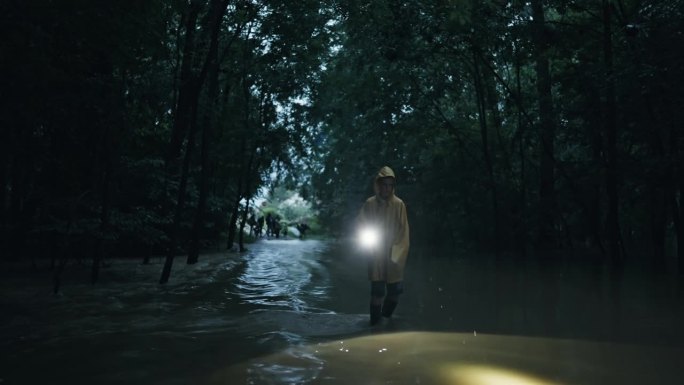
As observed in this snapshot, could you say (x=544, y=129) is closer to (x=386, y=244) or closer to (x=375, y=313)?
(x=386, y=244)

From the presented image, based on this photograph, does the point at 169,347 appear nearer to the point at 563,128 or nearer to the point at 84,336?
the point at 84,336

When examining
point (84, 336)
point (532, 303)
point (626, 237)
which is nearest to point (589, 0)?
point (532, 303)

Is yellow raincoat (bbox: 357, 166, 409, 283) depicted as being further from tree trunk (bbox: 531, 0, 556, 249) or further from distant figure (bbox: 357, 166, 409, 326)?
tree trunk (bbox: 531, 0, 556, 249)

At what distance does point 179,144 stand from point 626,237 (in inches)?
1188

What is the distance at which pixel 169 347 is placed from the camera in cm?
641

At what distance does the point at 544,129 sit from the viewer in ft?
63.7

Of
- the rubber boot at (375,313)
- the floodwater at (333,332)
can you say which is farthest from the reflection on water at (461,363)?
the rubber boot at (375,313)

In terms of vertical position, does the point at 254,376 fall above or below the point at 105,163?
below

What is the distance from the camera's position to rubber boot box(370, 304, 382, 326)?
7.76 metres

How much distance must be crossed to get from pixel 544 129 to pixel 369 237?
14.0 meters

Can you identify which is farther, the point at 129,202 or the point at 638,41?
the point at 129,202

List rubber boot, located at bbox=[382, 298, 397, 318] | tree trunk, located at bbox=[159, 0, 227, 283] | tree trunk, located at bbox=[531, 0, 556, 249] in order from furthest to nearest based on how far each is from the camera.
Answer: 1. tree trunk, located at bbox=[531, 0, 556, 249]
2. tree trunk, located at bbox=[159, 0, 227, 283]
3. rubber boot, located at bbox=[382, 298, 397, 318]

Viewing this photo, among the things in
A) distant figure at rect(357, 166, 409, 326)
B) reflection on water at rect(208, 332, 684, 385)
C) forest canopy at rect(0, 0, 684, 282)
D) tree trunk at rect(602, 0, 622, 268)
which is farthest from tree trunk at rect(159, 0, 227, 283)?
tree trunk at rect(602, 0, 622, 268)

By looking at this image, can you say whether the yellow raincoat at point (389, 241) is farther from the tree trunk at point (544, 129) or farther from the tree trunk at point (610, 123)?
the tree trunk at point (544, 129)
